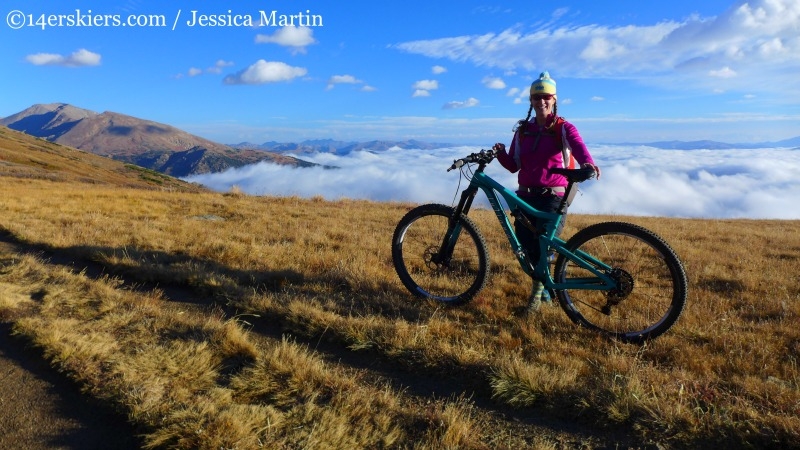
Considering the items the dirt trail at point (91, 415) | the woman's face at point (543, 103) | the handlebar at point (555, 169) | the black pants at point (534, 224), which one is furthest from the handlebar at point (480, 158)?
the dirt trail at point (91, 415)

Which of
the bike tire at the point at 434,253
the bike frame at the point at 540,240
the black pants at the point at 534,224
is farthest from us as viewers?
the bike tire at the point at 434,253

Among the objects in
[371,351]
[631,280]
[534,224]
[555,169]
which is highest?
[555,169]

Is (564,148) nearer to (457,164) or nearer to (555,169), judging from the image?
(555,169)

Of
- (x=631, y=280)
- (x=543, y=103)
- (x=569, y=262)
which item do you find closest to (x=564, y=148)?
(x=543, y=103)

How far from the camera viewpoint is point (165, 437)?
109 inches

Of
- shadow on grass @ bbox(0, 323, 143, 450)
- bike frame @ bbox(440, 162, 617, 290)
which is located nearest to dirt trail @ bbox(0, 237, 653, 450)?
shadow on grass @ bbox(0, 323, 143, 450)

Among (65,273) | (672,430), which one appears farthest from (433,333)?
(65,273)

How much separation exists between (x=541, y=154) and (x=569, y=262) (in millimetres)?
1245

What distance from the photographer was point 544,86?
15.7ft

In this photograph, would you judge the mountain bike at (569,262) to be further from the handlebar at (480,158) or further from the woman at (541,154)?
the woman at (541,154)

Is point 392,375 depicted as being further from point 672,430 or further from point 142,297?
point 142,297

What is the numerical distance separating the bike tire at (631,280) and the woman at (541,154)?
20.4 inches

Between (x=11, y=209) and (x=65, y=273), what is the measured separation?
28.9 ft

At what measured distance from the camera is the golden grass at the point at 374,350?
2.90 m
